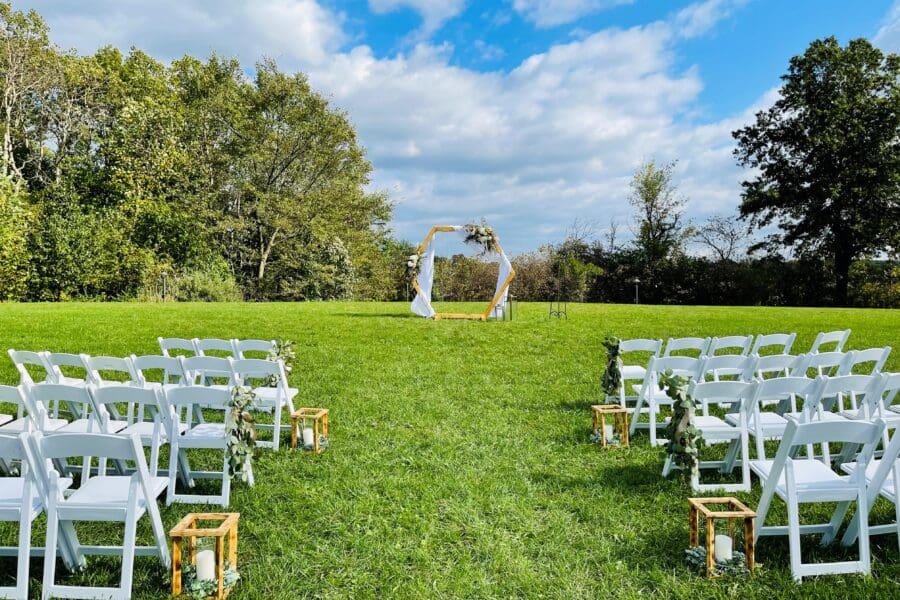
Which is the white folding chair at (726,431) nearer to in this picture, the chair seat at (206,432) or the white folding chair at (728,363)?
the white folding chair at (728,363)

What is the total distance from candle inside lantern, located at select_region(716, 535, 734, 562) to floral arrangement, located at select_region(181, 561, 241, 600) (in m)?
2.60

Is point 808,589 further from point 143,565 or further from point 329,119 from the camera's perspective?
point 329,119

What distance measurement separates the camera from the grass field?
3158 millimetres

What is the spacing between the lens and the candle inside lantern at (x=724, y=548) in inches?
126

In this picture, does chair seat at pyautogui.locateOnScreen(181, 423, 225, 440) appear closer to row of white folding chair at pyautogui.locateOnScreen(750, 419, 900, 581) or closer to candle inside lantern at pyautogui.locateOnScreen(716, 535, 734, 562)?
candle inside lantern at pyautogui.locateOnScreen(716, 535, 734, 562)

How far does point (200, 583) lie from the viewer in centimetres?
297

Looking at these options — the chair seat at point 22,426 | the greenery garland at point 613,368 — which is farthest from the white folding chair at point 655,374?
the chair seat at point 22,426

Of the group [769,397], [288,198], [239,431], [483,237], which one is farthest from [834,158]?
[239,431]

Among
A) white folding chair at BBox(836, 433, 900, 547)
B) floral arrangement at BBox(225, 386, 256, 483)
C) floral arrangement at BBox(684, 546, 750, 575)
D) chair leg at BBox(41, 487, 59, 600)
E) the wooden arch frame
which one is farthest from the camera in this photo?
the wooden arch frame

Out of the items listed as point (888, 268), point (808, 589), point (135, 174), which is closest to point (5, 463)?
point (808, 589)

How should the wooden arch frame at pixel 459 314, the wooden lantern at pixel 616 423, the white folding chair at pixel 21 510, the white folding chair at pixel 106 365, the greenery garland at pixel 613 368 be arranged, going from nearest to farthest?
the white folding chair at pixel 21 510
the white folding chair at pixel 106 365
the wooden lantern at pixel 616 423
the greenery garland at pixel 613 368
the wooden arch frame at pixel 459 314

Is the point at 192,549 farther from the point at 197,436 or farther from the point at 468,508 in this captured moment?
the point at 468,508

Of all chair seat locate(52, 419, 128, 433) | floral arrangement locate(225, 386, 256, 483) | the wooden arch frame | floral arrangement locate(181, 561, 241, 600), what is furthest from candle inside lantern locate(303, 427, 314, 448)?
the wooden arch frame

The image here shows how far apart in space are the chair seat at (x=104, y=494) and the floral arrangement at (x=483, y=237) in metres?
14.1
